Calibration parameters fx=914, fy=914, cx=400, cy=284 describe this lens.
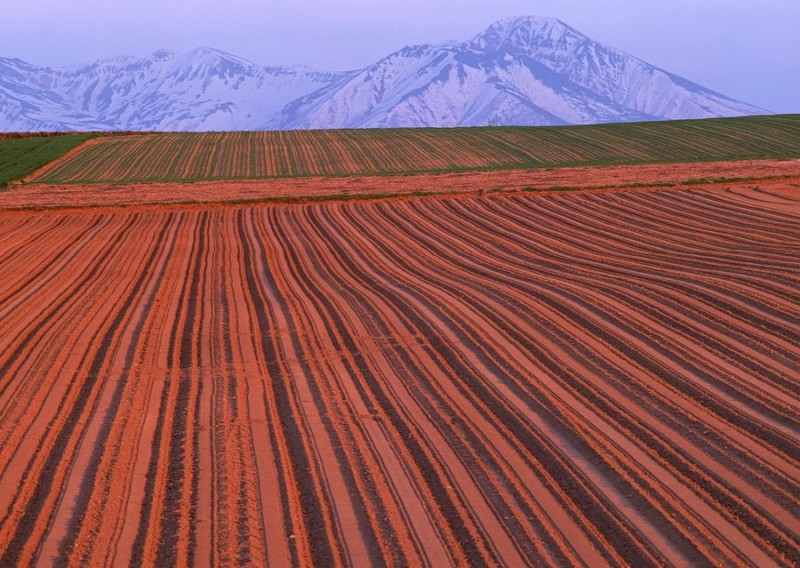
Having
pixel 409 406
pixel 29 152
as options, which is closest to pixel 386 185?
pixel 409 406

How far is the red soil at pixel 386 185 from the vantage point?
3650 centimetres

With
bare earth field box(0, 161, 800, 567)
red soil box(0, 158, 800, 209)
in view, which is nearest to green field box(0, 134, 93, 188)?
red soil box(0, 158, 800, 209)

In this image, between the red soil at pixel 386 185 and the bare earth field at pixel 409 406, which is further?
the red soil at pixel 386 185

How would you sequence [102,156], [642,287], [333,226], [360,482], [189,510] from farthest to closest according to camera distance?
[102,156], [333,226], [642,287], [360,482], [189,510]

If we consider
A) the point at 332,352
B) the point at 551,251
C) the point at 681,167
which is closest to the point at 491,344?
the point at 332,352

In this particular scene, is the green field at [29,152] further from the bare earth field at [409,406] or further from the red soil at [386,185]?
the bare earth field at [409,406]

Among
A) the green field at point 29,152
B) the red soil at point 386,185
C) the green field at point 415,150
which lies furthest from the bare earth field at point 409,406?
the green field at point 29,152

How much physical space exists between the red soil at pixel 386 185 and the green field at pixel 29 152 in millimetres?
5417

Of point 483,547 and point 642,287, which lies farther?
point 642,287

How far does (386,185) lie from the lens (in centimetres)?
4025

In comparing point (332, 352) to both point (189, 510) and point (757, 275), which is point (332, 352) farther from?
point (757, 275)

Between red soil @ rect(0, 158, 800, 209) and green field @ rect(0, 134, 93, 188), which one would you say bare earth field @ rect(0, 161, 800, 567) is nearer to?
red soil @ rect(0, 158, 800, 209)

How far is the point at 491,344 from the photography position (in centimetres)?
1412

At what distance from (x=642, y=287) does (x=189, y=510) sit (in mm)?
10740
